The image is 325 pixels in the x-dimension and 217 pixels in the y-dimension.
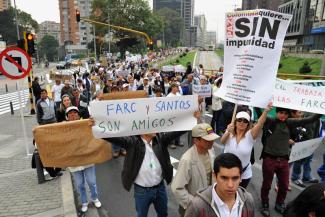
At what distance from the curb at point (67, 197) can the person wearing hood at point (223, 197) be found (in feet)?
10.4

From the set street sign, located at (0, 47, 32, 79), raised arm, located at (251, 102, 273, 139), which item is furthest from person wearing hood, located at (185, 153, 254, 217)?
street sign, located at (0, 47, 32, 79)

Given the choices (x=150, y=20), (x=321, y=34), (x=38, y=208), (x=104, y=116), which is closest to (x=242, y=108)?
(x=104, y=116)

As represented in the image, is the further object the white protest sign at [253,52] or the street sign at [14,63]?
the street sign at [14,63]

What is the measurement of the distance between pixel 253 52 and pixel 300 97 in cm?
166

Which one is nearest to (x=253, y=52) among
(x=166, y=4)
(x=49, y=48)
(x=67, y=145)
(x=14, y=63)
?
(x=67, y=145)

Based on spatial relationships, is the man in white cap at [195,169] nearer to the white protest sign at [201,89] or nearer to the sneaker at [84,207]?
the sneaker at [84,207]

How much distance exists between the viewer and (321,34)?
59375 millimetres

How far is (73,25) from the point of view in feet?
420

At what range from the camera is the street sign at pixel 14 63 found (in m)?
7.13

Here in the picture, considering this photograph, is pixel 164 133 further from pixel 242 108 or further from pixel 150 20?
pixel 150 20

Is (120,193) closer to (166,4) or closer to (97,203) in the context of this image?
(97,203)

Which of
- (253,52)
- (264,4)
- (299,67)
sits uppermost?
(264,4)

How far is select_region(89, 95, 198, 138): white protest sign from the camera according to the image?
3.49 meters

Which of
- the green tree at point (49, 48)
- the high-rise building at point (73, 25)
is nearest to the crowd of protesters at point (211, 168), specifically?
the green tree at point (49, 48)
